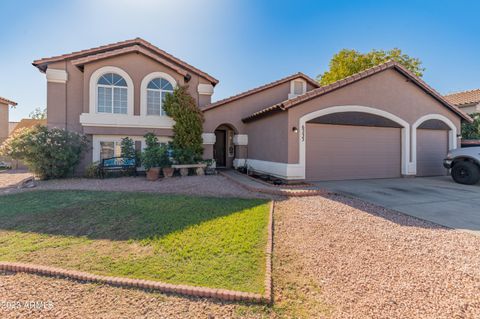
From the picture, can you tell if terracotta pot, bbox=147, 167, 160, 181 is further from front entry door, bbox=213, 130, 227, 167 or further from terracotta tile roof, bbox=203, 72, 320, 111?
front entry door, bbox=213, 130, 227, 167

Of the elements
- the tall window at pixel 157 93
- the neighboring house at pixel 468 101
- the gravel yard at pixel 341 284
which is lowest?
the gravel yard at pixel 341 284

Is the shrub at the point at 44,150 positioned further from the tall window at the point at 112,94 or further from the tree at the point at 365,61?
the tree at the point at 365,61

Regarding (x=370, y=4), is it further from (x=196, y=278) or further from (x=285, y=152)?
(x=196, y=278)

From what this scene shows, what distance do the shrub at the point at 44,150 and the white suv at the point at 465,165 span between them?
70.1ft

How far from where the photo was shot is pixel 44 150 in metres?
12.0

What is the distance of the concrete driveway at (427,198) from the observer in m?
6.66

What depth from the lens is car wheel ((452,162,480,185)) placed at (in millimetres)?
11789

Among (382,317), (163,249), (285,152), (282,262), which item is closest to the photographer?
(382,317)

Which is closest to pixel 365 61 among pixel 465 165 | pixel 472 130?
pixel 472 130

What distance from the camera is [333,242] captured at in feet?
16.8

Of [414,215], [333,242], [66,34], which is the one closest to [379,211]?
[414,215]

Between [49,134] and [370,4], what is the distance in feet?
65.5

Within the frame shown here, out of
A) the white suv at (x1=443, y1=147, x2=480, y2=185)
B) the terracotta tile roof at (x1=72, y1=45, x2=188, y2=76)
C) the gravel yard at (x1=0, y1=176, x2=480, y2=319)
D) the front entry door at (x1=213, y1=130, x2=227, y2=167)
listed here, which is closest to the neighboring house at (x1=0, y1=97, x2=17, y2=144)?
the terracotta tile roof at (x1=72, y1=45, x2=188, y2=76)

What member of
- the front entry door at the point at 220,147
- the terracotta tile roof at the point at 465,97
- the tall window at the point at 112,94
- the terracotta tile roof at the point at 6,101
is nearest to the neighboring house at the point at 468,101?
the terracotta tile roof at the point at 465,97
